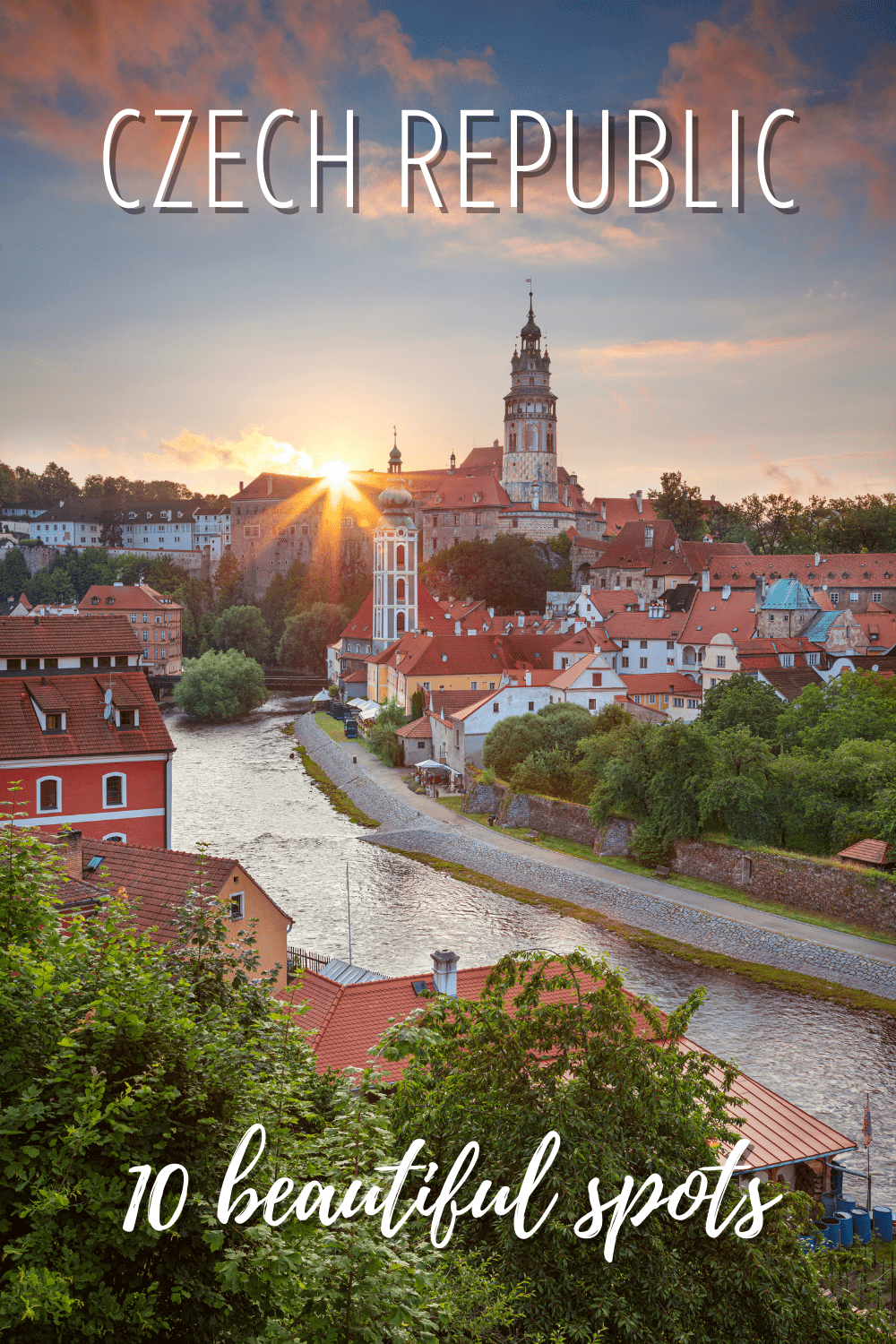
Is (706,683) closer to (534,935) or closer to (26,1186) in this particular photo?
(534,935)

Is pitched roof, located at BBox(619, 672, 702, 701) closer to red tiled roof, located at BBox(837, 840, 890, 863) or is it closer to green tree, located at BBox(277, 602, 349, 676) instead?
red tiled roof, located at BBox(837, 840, 890, 863)

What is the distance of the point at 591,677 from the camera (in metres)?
40.1

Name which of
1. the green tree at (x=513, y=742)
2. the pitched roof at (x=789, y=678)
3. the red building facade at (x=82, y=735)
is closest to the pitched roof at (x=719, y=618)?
the pitched roof at (x=789, y=678)

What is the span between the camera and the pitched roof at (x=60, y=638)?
21.5 metres

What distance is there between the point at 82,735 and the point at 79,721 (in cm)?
36

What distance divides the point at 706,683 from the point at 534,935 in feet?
81.2

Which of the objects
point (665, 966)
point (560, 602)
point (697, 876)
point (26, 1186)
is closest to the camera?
point (26, 1186)

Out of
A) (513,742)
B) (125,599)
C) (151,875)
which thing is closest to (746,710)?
(513,742)


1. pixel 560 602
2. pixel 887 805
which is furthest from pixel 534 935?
pixel 560 602

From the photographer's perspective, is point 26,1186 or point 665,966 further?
point 665,966

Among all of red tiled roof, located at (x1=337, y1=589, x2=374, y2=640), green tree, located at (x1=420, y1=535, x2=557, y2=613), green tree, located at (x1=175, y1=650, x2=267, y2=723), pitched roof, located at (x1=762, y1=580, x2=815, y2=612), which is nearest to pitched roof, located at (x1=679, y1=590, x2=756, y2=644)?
pitched roof, located at (x1=762, y1=580, x2=815, y2=612)

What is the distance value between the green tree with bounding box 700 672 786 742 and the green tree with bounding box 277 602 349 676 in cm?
5572

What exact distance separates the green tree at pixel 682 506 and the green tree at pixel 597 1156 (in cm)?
7269

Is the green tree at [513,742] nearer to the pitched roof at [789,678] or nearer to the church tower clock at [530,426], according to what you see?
the pitched roof at [789,678]
